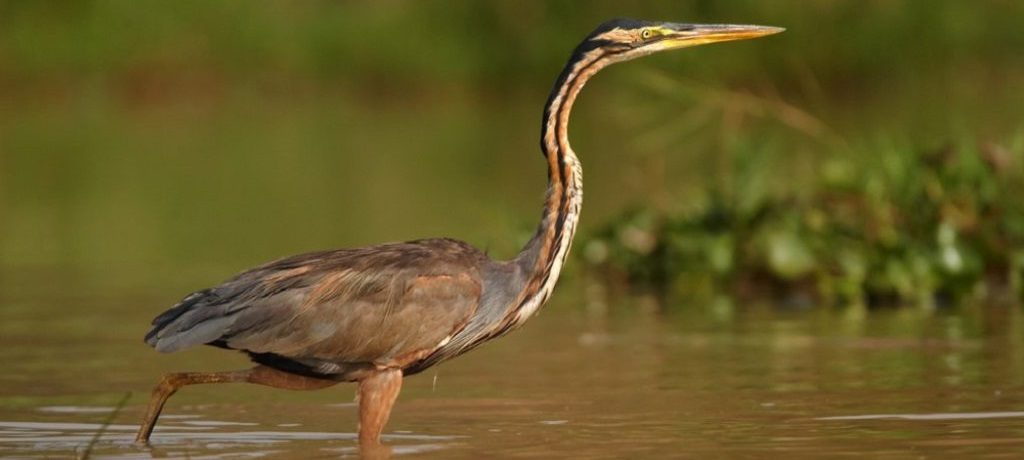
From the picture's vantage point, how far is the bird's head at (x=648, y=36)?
1037cm

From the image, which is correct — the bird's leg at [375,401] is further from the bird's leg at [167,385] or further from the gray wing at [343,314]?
the bird's leg at [167,385]

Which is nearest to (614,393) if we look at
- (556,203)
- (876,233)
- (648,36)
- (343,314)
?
(556,203)

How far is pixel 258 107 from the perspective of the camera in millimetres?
44062

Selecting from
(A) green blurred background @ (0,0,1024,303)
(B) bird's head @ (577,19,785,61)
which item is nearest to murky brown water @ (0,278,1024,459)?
(B) bird's head @ (577,19,785,61)

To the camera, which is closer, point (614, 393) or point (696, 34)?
point (696, 34)

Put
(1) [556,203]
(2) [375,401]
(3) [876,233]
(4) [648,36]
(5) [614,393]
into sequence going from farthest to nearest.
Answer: (3) [876,233]
(5) [614,393]
(4) [648,36]
(1) [556,203]
(2) [375,401]

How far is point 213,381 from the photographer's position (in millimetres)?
10125

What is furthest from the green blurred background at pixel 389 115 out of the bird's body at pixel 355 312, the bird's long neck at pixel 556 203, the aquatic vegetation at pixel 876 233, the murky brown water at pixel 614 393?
the bird's body at pixel 355 312

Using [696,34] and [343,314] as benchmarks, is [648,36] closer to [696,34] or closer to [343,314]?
[696,34]

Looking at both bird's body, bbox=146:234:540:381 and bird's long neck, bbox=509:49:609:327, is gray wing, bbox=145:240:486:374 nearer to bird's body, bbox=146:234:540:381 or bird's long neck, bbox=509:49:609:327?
bird's body, bbox=146:234:540:381

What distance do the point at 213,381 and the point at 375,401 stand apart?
76 cm

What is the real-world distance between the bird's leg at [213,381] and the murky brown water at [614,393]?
0.12 meters

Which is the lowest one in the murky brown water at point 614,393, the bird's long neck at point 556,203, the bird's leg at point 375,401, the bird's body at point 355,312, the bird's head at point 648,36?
the murky brown water at point 614,393

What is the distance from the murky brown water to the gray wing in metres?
0.42
